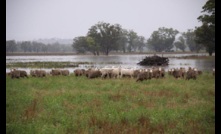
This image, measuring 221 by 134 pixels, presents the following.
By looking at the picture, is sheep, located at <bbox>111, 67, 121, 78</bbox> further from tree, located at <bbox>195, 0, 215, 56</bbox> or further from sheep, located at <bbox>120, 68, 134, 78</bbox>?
tree, located at <bbox>195, 0, 215, 56</bbox>

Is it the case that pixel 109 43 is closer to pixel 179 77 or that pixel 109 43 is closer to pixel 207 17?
pixel 207 17

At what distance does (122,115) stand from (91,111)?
1665mm

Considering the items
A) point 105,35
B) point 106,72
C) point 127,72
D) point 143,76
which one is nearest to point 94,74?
point 106,72

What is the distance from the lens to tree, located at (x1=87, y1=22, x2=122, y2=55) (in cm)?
12265

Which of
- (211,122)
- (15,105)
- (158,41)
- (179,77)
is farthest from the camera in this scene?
(158,41)

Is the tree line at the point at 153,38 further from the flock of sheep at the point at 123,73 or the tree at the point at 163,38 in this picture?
the flock of sheep at the point at 123,73

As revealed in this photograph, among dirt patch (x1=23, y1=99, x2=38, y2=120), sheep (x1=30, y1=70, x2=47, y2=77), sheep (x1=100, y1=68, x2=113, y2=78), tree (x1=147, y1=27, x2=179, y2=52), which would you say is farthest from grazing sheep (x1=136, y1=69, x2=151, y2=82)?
tree (x1=147, y1=27, x2=179, y2=52)

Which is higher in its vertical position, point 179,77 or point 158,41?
point 158,41

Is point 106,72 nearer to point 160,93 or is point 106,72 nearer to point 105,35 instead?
point 160,93

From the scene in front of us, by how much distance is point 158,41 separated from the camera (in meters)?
154

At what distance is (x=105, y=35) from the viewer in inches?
4862

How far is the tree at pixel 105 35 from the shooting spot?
12265cm

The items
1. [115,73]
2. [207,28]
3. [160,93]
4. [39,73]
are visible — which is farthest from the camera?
[207,28]
